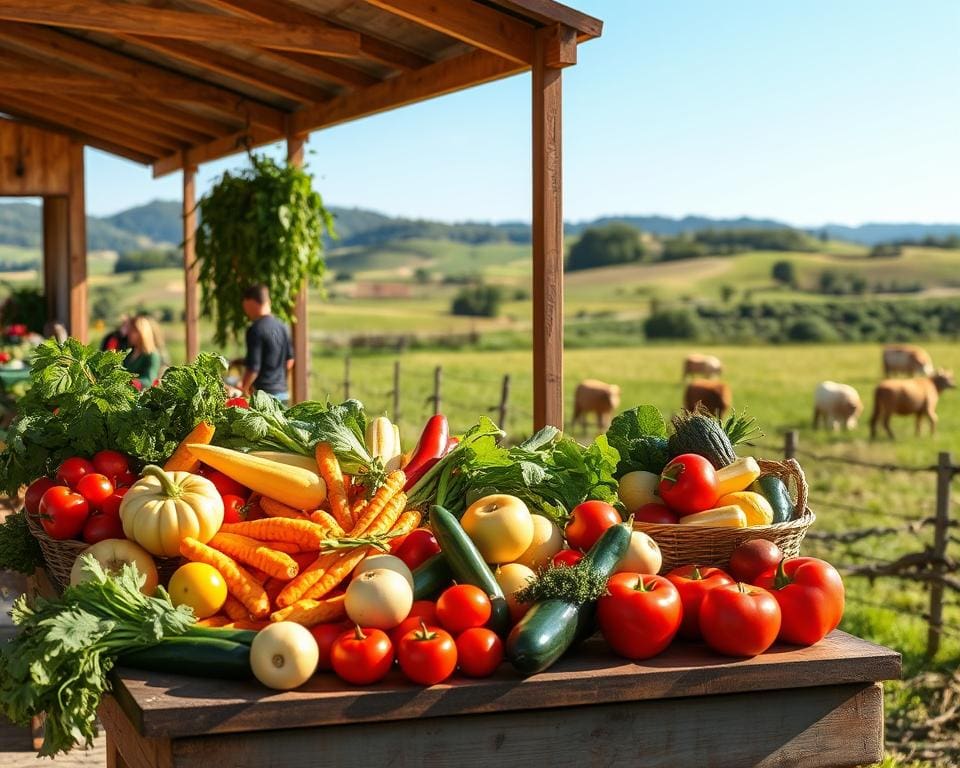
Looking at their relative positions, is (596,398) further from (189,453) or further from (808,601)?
(808,601)

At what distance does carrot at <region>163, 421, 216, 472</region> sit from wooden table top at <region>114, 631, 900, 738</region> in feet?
2.55

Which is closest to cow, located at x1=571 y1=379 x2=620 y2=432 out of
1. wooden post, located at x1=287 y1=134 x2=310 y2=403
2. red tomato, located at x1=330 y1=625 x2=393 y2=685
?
wooden post, located at x1=287 y1=134 x2=310 y2=403

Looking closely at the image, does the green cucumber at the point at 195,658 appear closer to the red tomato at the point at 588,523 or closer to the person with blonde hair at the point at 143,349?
the red tomato at the point at 588,523

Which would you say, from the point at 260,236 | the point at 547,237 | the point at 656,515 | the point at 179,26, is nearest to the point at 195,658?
the point at 656,515

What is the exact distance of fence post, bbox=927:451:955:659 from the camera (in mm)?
7895

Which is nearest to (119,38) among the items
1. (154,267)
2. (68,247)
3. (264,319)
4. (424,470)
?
(264,319)

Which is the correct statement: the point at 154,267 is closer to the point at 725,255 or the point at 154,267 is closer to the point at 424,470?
the point at 725,255

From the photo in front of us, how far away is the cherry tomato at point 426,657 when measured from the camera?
235 centimetres

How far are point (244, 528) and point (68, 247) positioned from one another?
35.1ft

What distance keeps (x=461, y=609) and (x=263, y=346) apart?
547cm

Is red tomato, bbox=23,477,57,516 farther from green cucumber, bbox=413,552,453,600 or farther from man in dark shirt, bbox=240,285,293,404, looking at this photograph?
man in dark shirt, bbox=240,285,293,404

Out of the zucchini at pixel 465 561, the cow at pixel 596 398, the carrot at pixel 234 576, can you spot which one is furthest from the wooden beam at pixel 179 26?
the cow at pixel 596 398

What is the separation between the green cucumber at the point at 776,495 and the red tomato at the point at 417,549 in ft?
3.01

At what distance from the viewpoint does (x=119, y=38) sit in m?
8.28
